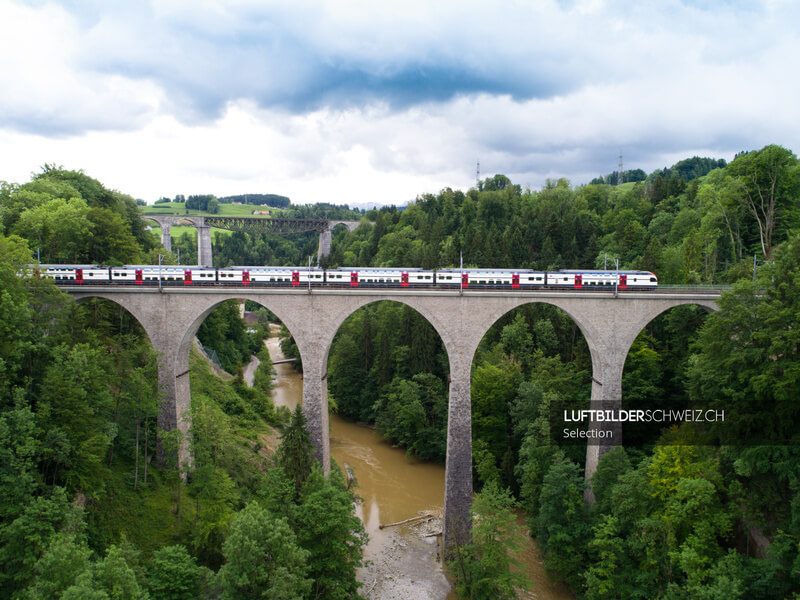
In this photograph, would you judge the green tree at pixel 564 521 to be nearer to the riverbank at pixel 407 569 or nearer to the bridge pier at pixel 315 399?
the riverbank at pixel 407 569

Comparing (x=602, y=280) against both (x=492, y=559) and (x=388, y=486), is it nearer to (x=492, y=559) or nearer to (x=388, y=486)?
(x=492, y=559)

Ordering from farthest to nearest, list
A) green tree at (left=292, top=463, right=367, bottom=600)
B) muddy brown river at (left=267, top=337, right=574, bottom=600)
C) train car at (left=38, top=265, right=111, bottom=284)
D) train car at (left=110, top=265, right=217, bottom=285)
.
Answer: train car at (left=38, top=265, right=111, bottom=284)
train car at (left=110, top=265, right=217, bottom=285)
muddy brown river at (left=267, top=337, right=574, bottom=600)
green tree at (left=292, top=463, right=367, bottom=600)

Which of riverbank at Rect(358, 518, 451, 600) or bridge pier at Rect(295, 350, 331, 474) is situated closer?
riverbank at Rect(358, 518, 451, 600)

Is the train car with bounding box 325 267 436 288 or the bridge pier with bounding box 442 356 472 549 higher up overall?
the train car with bounding box 325 267 436 288

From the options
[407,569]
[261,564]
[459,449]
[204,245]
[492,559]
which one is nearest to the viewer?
[261,564]

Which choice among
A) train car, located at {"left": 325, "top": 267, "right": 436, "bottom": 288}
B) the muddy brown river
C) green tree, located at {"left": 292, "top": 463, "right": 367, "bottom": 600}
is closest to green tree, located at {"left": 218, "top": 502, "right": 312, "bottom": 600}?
green tree, located at {"left": 292, "top": 463, "right": 367, "bottom": 600}

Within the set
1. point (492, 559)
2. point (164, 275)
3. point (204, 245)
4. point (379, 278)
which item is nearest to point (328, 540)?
point (492, 559)

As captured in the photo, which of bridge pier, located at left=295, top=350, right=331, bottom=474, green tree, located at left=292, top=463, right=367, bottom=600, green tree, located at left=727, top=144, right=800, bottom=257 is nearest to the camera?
green tree, located at left=292, top=463, right=367, bottom=600

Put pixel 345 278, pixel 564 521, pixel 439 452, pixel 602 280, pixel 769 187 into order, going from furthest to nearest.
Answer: pixel 439 452, pixel 769 187, pixel 345 278, pixel 602 280, pixel 564 521

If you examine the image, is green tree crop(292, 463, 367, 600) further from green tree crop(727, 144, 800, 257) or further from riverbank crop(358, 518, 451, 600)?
green tree crop(727, 144, 800, 257)
